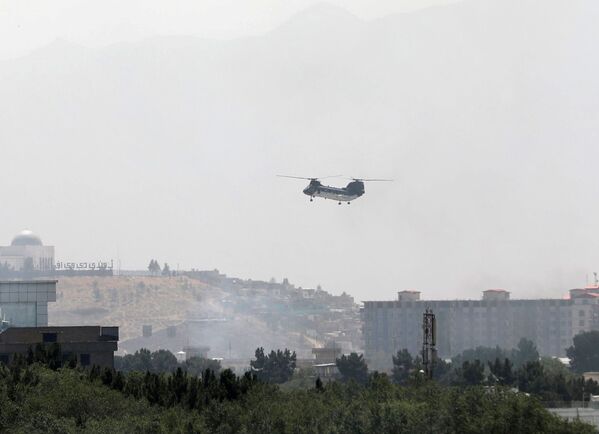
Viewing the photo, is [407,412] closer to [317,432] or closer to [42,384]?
[317,432]

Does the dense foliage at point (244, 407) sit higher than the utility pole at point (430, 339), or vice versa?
the utility pole at point (430, 339)

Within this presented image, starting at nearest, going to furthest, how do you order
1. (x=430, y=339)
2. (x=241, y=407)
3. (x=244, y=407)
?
(x=241, y=407), (x=244, y=407), (x=430, y=339)

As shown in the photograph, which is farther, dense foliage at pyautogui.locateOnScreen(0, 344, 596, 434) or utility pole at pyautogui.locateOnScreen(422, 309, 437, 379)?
utility pole at pyautogui.locateOnScreen(422, 309, 437, 379)

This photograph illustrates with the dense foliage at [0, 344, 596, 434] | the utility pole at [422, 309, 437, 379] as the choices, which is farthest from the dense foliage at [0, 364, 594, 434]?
the utility pole at [422, 309, 437, 379]

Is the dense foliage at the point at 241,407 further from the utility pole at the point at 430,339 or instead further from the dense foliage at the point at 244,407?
the utility pole at the point at 430,339

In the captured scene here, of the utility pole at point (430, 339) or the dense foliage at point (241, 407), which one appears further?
the utility pole at point (430, 339)

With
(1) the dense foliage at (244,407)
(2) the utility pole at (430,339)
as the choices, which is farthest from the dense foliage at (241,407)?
(2) the utility pole at (430,339)

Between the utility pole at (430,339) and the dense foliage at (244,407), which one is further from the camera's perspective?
the utility pole at (430,339)

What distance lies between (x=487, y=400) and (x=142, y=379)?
1726 inches

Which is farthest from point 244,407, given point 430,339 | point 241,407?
point 430,339

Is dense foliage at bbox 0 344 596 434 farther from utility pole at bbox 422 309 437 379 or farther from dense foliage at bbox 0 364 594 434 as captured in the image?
utility pole at bbox 422 309 437 379

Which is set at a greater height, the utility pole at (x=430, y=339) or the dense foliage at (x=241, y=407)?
the utility pole at (x=430, y=339)

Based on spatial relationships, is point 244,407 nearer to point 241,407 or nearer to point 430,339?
point 241,407

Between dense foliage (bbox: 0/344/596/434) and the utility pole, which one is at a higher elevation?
the utility pole
